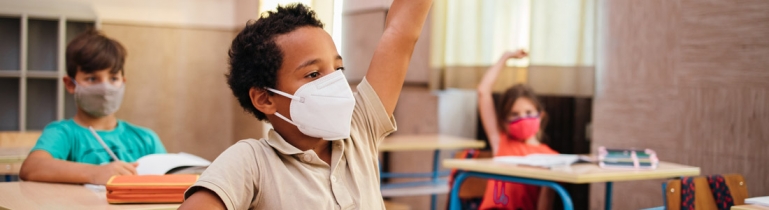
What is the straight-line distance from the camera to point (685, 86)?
10.9 ft

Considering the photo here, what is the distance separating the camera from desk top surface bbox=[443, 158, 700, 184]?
249 cm

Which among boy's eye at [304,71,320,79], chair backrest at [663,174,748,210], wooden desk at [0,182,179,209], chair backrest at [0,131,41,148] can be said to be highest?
boy's eye at [304,71,320,79]

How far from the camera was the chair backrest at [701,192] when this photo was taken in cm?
229

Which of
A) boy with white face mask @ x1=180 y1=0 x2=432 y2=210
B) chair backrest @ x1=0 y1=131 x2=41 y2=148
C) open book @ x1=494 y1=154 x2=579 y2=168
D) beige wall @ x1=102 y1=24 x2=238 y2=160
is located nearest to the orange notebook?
boy with white face mask @ x1=180 y1=0 x2=432 y2=210

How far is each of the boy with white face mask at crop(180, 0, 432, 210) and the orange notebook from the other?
48 centimetres

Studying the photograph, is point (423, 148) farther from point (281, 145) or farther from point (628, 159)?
point (281, 145)

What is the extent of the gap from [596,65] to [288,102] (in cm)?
298

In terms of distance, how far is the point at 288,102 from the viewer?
1.13 m

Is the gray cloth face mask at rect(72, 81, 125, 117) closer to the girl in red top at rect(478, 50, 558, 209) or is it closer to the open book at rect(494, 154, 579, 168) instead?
the open book at rect(494, 154, 579, 168)

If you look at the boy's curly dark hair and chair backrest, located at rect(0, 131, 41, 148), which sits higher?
the boy's curly dark hair

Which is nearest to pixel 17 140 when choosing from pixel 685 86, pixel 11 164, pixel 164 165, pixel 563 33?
pixel 11 164

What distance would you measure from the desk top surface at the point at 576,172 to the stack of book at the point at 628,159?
1.5 inches

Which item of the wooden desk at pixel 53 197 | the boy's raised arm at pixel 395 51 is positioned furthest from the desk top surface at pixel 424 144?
the boy's raised arm at pixel 395 51

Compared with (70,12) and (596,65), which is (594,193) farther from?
(70,12)
